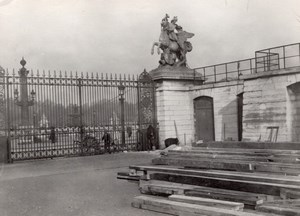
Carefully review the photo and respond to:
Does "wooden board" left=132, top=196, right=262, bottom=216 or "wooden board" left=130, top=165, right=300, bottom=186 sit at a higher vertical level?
"wooden board" left=130, top=165, right=300, bottom=186

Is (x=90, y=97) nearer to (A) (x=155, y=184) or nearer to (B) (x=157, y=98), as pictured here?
(B) (x=157, y=98)

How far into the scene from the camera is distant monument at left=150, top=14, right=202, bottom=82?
2000 centimetres

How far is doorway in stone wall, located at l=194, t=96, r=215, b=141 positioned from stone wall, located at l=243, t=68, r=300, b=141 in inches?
115

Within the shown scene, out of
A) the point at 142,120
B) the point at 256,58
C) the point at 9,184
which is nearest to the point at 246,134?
the point at 256,58

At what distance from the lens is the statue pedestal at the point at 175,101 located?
19.4 m

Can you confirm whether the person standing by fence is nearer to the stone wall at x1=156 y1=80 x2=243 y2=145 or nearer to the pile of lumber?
the stone wall at x1=156 y1=80 x2=243 y2=145

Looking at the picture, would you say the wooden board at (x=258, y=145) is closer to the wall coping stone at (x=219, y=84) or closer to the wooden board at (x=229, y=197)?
the wooden board at (x=229, y=197)

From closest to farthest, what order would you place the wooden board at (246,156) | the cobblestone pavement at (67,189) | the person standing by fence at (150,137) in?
the cobblestone pavement at (67,189), the wooden board at (246,156), the person standing by fence at (150,137)

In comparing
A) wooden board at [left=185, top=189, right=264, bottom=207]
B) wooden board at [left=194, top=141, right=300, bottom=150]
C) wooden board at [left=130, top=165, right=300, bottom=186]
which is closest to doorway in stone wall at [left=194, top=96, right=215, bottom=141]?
wooden board at [left=194, top=141, right=300, bottom=150]

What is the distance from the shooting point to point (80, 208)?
297 inches

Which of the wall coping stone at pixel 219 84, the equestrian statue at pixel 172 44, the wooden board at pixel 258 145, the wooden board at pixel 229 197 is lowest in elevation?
the wooden board at pixel 229 197

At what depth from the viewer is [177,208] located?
22.1ft

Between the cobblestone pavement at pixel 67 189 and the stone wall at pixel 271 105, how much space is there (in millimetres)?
5819

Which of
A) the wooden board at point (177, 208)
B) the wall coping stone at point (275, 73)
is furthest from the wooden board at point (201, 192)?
the wall coping stone at point (275, 73)
